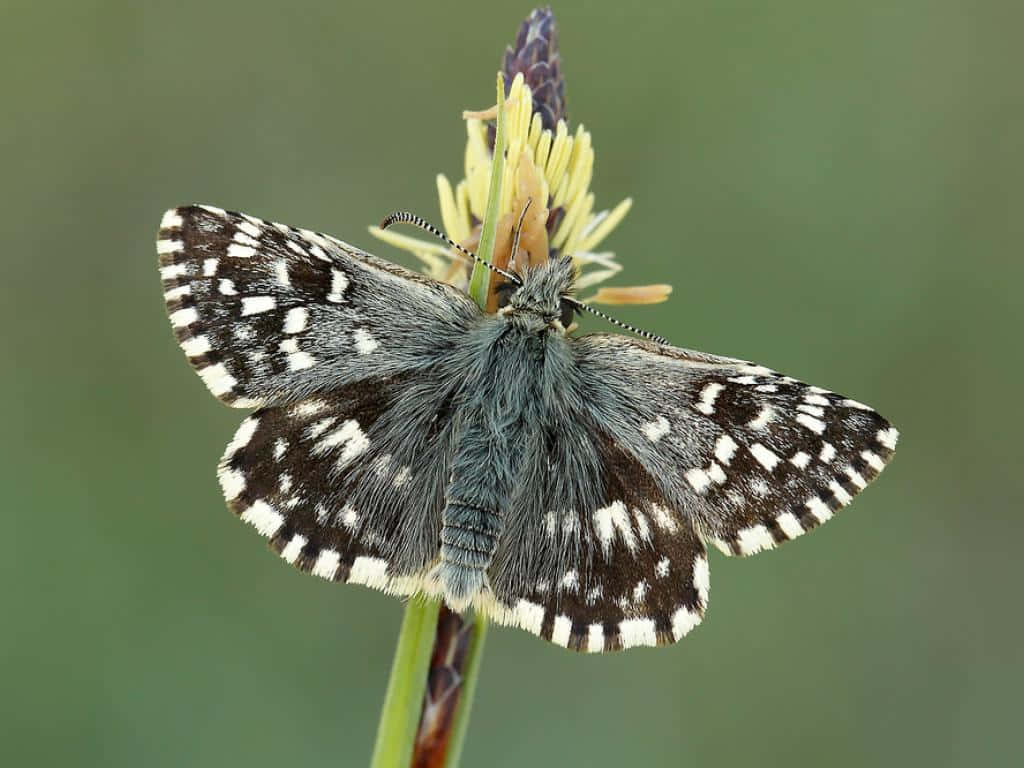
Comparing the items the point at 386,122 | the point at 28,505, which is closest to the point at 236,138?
the point at 386,122

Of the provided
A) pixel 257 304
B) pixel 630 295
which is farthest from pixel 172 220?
pixel 630 295

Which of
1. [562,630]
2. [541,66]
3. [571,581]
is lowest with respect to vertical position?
[562,630]

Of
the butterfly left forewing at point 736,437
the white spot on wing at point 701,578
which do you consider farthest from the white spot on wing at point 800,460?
the white spot on wing at point 701,578

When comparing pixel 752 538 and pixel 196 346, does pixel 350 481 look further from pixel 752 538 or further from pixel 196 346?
pixel 752 538

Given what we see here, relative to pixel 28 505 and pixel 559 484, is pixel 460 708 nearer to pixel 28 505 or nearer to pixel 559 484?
pixel 559 484

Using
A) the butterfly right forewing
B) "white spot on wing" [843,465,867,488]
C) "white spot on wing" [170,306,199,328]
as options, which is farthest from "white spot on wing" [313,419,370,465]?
"white spot on wing" [843,465,867,488]

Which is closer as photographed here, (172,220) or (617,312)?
(172,220)

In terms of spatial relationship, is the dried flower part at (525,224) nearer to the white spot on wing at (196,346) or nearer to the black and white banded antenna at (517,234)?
the black and white banded antenna at (517,234)

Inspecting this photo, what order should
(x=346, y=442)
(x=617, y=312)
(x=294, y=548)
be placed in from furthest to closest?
(x=617, y=312) → (x=346, y=442) → (x=294, y=548)
